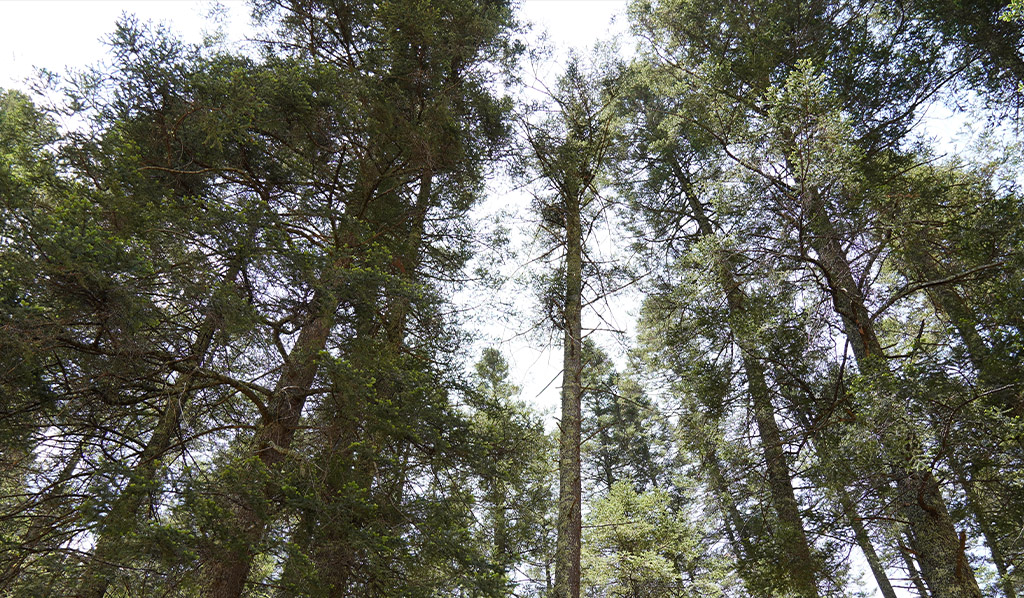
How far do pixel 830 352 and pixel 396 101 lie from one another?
7.37 metres

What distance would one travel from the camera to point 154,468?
4.65 m

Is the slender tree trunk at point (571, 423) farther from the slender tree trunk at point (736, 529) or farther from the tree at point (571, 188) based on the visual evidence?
the slender tree trunk at point (736, 529)

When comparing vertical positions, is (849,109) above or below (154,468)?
above

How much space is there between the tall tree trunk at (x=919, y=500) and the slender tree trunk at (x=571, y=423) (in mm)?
3546

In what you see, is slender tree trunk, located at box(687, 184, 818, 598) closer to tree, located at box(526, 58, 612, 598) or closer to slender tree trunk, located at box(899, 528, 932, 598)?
slender tree trunk, located at box(899, 528, 932, 598)

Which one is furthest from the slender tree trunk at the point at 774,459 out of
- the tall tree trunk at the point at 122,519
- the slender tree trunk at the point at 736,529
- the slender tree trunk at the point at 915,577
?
the tall tree trunk at the point at 122,519

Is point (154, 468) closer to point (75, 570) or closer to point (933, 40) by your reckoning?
point (75, 570)

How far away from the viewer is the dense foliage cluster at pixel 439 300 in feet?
15.2

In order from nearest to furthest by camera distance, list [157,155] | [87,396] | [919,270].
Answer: [87,396] → [157,155] → [919,270]

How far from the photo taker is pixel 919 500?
5602 mm

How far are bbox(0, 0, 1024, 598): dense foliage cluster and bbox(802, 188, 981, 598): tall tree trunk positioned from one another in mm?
37

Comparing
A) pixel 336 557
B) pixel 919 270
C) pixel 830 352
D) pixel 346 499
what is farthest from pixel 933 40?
pixel 336 557

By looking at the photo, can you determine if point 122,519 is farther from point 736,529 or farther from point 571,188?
point 736,529

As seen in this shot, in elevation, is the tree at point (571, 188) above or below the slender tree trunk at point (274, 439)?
above
